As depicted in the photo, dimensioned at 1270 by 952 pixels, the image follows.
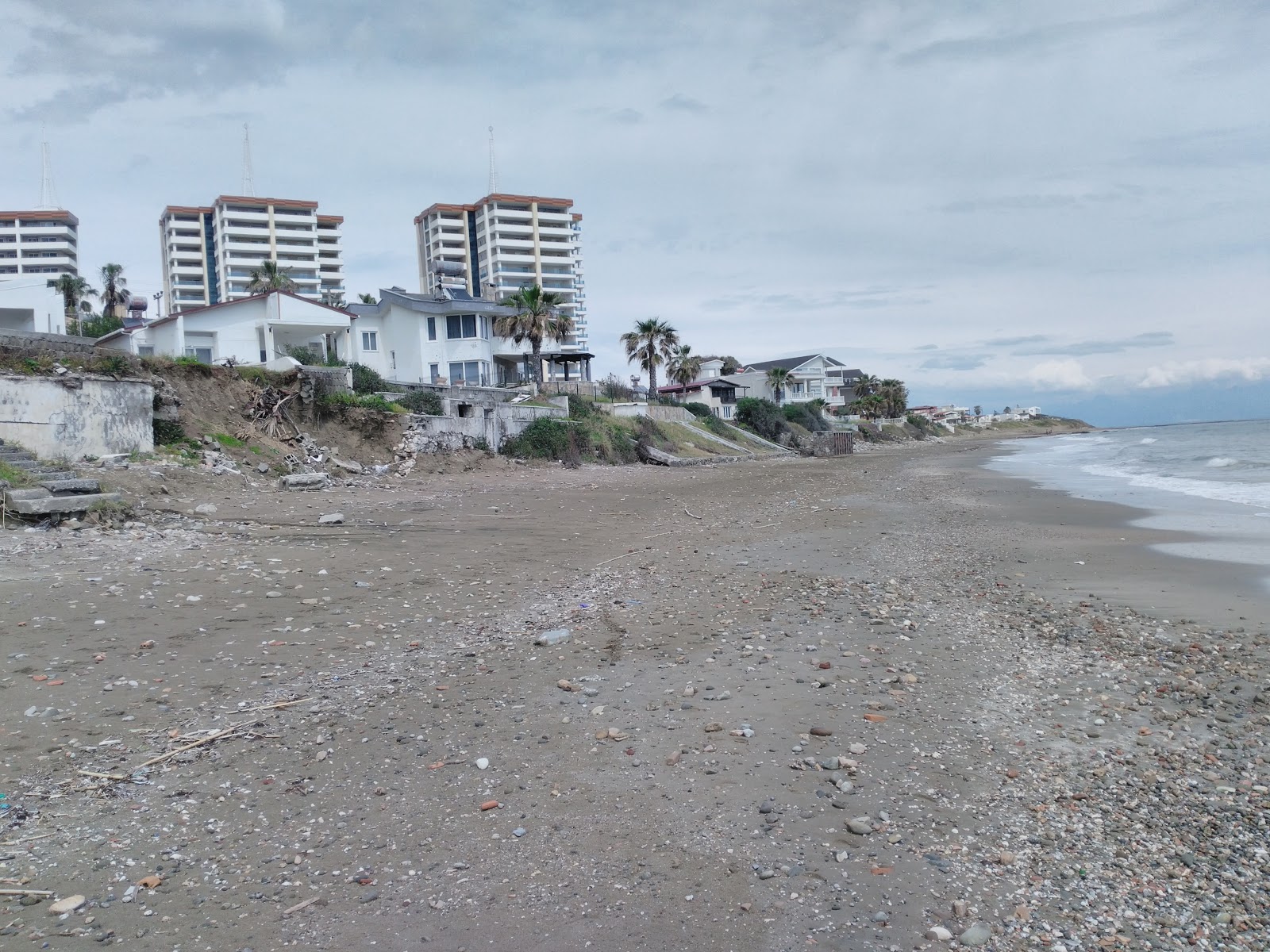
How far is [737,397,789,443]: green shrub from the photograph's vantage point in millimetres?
67688

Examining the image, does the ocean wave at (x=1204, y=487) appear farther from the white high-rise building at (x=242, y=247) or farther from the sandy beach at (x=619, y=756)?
the white high-rise building at (x=242, y=247)

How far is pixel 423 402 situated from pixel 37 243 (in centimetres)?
10242

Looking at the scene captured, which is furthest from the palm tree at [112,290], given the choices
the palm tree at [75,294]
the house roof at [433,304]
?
the house roof at [433,304]

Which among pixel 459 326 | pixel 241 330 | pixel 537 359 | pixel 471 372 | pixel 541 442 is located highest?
pixel 459 326

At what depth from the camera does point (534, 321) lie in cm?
4572

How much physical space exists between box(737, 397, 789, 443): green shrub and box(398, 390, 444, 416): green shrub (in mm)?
39366

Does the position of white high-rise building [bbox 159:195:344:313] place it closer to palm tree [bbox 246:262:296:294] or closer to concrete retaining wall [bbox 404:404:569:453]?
palm tree [bbox 246:262:296:294]

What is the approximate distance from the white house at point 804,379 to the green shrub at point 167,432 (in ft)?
241

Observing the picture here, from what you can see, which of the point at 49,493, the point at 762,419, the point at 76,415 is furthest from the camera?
the point at 762,419

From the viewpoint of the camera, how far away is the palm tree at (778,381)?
89.1 metres

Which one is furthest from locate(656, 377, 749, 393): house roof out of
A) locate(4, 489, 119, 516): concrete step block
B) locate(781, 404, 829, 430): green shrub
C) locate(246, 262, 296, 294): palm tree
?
locate(4, 489, 119, 516): concrete step block

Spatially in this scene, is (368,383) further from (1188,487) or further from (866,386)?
(866,386)

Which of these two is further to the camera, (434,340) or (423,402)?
(434,340)

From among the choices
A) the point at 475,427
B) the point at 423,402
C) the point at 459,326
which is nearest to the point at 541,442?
the point at 475,427
